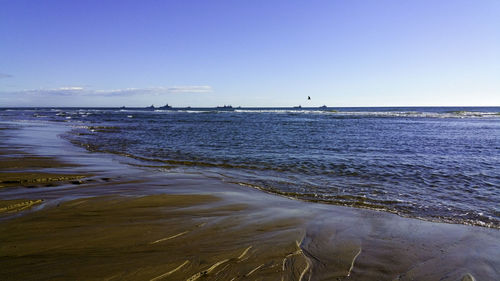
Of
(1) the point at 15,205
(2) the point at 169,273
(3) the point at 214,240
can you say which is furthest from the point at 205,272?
(1) the point at 15,205

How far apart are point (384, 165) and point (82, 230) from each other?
10099 millimetres

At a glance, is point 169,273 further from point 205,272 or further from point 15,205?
point 15,205

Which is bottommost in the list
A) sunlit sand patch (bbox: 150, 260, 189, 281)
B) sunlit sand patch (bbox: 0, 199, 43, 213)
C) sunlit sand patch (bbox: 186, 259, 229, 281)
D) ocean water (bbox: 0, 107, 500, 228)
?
ocean water (bbox: 0, 107, 500, 228)

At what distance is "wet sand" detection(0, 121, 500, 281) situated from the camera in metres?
3.35

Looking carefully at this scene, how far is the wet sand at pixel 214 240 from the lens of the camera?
3.35 meters

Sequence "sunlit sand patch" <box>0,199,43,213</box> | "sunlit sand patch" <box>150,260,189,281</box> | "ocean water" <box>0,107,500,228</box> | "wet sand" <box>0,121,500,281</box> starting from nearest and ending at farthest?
"sunlit sand patch" <box>150,260,189,281</box> < "wet sand" <box>0,121,500,281</box> < "sunlit sand patch" <box>0,199,43,213</box> < "ocean water" <box>0,107,500,228</box>

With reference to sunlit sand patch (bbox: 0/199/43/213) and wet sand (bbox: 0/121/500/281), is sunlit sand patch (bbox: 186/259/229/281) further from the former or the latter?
sunlit sand patch (bbox: 0/199/43/213)

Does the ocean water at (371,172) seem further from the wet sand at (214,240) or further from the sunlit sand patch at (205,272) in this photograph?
the sunlit sand patch at (205,272)

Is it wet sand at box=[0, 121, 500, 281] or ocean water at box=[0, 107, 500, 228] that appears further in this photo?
ocean water at box=[0, 107, 500, 228]

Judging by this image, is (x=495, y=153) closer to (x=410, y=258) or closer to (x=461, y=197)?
(x=461, y=197)

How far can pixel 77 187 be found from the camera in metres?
6.88

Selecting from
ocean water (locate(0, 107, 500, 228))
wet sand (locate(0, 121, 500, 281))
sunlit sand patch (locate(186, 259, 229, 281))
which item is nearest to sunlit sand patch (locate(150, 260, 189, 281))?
wet sand (locate(0, 121, 500, 281))

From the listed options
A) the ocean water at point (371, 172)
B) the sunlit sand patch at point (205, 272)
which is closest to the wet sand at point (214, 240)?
the sunlit sand patch at point (205, 272)

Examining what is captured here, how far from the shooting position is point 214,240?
4.16m
